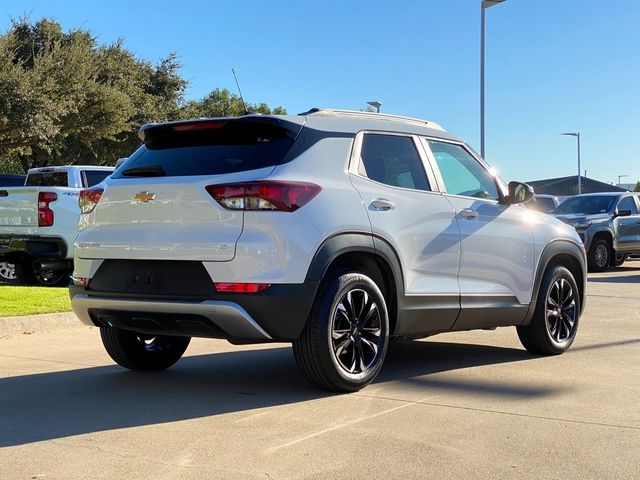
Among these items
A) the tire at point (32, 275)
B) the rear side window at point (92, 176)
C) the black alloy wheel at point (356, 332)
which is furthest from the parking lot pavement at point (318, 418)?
the rear side window at point (92, 176)

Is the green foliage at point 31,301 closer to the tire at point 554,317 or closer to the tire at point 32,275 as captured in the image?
the tire at point 32,275

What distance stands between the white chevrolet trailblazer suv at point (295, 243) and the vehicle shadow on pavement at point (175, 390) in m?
0.35

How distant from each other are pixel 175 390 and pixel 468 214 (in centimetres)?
264

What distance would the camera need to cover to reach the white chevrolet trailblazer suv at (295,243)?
4.81m

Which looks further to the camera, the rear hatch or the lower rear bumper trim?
the rear hatch

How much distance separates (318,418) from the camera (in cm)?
466

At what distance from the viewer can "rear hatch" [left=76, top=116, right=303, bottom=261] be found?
192 inches

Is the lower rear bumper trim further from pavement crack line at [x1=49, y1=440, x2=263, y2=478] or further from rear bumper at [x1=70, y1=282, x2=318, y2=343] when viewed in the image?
pavement crack line at [x1=49, y1=440, x2=263, y2=478]

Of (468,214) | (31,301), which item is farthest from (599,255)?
(31,301)

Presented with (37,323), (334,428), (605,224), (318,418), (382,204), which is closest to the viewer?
(334,428)

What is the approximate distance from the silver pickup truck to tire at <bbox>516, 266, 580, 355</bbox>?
1096 cm

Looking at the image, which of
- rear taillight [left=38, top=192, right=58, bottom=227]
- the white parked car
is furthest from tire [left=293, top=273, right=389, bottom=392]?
rear taillight [left=38, top=192, right=58, bottom=227]

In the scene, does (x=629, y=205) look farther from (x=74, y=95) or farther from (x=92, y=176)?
(x=74, y=95)

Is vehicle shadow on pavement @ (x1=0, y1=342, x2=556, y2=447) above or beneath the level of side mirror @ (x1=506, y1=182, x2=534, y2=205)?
beneath
